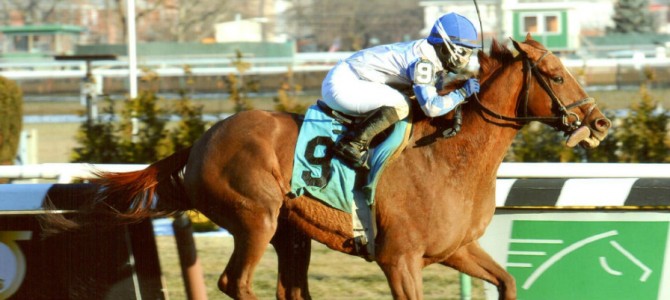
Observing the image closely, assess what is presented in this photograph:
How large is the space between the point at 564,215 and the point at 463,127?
59 cm

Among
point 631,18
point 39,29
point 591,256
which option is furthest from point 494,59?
point 631,18

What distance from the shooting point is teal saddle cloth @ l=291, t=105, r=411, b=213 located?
14.3 feet

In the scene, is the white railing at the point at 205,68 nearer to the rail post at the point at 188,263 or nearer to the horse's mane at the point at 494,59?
the rail post at the point at 188,263

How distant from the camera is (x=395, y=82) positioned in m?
4.48

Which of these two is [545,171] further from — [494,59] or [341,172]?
[341,172]

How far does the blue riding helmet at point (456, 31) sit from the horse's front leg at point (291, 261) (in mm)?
1060

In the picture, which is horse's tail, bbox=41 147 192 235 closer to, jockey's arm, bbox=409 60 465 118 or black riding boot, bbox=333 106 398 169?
black riding boot, bbox=333 106 398 169

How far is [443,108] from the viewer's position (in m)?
4.26

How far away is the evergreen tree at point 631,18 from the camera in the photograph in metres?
31.8

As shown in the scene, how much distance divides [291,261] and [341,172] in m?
0.61

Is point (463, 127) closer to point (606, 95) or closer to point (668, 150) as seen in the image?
point (668, 150)

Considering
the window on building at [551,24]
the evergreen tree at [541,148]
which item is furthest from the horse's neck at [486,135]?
the window on building at [551,24]

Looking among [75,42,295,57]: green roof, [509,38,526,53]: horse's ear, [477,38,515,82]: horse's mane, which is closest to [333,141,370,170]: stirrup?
[477,38,515,82]: horse's mane

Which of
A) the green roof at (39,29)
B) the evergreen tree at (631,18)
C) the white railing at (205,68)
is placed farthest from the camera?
the evergreen tree at (631,18)
